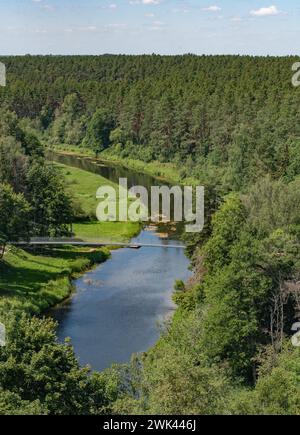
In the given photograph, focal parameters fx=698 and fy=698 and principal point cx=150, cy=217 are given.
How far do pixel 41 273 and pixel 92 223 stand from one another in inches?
788

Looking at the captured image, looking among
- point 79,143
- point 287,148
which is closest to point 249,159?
point 287,148

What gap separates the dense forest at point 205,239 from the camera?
3019cm

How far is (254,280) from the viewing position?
1687 inches

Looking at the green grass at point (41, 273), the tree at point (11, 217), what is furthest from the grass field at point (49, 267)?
the tree at point (11, 217)

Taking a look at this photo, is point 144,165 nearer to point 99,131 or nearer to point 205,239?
point 99,131

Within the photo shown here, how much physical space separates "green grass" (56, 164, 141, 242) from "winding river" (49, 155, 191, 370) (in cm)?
276

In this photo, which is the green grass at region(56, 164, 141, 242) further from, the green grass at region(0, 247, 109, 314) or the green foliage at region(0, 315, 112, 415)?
the green foliage at region(0, 315, 112, 415)

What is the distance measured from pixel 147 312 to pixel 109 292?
572cm

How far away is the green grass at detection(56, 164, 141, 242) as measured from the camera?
77.3m

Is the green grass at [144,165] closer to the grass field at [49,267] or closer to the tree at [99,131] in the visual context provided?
the tree at [99,131]

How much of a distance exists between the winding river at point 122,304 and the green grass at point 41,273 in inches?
45.6

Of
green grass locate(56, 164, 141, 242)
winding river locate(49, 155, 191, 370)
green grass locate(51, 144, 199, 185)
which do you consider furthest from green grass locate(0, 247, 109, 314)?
green grass locate(51, 144, 199, 185)
